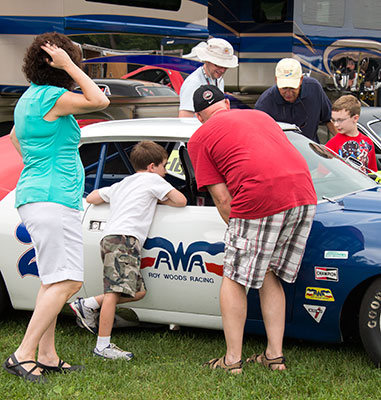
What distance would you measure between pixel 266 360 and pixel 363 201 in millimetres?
1044

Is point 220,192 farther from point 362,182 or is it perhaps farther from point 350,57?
point 350,57

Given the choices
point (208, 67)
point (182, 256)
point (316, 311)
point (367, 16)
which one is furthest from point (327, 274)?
point (367, 16)

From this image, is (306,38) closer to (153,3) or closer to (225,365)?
(153,3)

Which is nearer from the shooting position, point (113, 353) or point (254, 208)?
point (254, 208)

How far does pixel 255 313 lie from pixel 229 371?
441mm

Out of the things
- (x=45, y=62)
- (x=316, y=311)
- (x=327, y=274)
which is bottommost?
(x=316, y=311)

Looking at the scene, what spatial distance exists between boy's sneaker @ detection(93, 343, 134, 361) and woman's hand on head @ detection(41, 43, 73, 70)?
1.60 m

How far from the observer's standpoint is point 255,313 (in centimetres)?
378

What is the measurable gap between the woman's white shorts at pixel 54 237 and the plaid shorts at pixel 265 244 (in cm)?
79

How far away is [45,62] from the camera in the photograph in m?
3.31

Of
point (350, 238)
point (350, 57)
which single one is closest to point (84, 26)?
point (350, 238)

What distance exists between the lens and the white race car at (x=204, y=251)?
3535 mm

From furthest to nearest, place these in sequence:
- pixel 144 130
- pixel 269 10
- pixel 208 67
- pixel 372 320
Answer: pixel 269 10, pixel 208 67, pixel 144 130, pixel 372 320

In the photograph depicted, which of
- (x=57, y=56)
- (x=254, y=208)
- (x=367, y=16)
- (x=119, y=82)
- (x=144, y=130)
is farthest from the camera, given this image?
(x=367, y=16)
